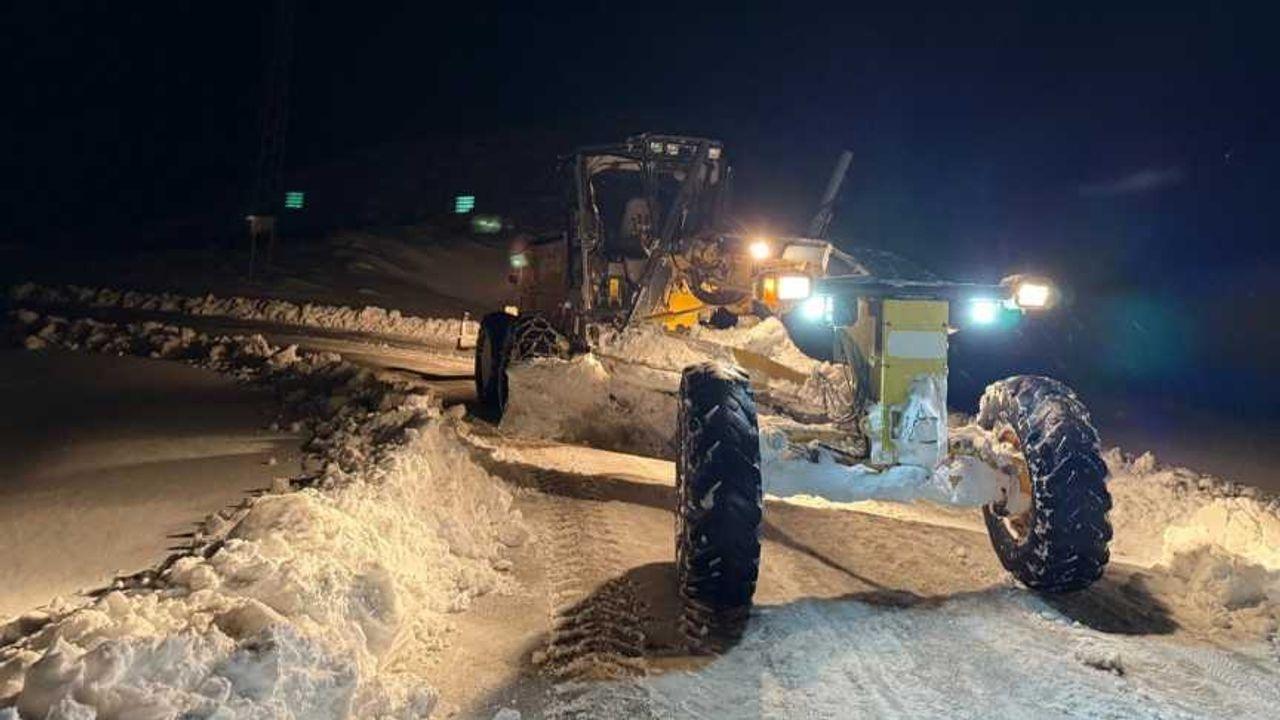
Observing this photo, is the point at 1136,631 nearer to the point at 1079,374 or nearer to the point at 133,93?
the point at 1079,374

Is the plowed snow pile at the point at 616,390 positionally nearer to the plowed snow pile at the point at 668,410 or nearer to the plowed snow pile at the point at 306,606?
the plowed snow pile at the point at 668,410

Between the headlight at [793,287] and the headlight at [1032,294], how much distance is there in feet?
4.28

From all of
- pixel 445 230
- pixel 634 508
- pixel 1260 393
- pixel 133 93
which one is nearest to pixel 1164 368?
pixel 1260 393

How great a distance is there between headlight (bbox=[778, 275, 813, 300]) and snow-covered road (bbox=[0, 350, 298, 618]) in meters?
3.88

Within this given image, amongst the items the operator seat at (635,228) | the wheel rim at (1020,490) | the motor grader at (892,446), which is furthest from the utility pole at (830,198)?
the wheel rim at (1020,490)

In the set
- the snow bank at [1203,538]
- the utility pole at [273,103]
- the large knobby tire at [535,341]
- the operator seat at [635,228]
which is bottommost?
the snow bank at [1203,538]

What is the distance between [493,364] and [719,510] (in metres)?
6.95

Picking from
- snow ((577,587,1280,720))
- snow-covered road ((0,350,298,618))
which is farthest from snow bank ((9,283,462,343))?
snow ((577,587,1280,720))

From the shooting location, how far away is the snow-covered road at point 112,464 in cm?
584

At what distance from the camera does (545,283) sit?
12750 millimetres

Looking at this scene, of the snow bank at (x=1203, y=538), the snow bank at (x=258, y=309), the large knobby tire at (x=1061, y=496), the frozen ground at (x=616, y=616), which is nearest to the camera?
the frozen ground at (x=616, y=616)

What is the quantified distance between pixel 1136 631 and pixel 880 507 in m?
3.10

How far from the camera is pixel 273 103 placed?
130 feet

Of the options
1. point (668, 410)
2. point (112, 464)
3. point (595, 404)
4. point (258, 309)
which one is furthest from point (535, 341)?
point (258, 309)
